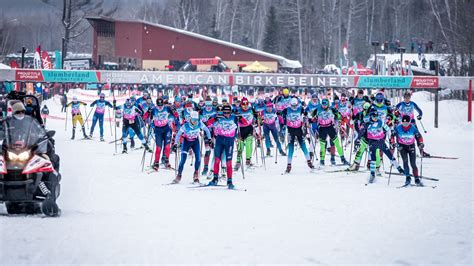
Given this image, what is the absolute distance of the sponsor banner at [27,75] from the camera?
1464 inches

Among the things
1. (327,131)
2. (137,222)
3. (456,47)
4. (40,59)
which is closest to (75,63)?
(40,59)

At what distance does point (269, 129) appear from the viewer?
2391 cm

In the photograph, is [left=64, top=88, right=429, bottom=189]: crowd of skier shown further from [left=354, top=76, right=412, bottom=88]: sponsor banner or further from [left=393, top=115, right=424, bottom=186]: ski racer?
[left=354, top=76, right=412, bottom=88]: sponsor banner

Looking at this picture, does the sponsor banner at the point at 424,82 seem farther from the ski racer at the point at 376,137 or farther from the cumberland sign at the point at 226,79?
A: the ski racer at the point at 376,137

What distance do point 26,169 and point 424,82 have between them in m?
28.5

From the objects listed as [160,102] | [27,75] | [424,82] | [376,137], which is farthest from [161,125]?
[424,82]

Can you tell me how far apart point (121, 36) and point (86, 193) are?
61.2 meters

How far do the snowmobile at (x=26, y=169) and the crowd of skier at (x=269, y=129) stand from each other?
199 inches

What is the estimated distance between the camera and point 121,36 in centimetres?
7475

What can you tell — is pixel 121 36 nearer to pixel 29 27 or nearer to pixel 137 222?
pixel 29 27

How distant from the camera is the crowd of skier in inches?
647

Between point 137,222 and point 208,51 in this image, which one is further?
point 208,51

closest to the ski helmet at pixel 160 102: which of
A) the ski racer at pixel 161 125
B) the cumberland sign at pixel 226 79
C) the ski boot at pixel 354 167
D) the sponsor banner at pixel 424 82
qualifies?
the ski racer at pixel 161 125

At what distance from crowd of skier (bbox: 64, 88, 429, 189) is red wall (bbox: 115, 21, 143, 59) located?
4627cm
